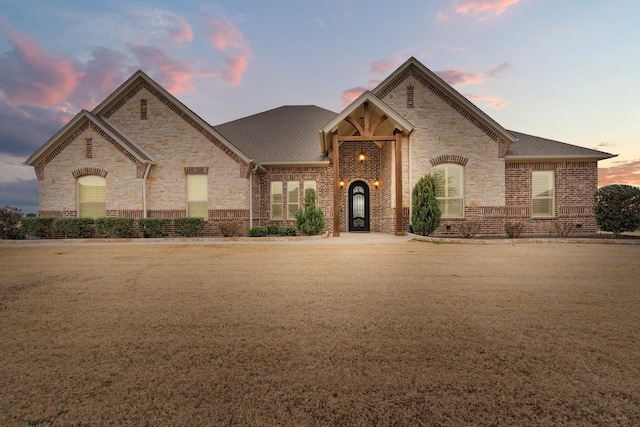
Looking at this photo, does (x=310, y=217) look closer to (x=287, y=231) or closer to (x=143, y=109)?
(x=287, y=231)

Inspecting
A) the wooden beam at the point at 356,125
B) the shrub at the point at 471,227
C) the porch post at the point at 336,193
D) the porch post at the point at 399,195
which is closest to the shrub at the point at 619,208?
the shrub at the point at 471,227

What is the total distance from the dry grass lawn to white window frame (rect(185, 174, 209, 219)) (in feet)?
27.5

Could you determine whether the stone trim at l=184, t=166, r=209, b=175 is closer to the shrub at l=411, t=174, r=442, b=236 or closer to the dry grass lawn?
the dry grass lawn

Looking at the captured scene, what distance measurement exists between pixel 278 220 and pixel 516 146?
12396mm

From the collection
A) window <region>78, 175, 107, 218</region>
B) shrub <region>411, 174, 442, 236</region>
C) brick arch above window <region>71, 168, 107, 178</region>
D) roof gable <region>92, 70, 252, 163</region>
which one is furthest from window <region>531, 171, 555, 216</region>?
window <region>78, 175, 107, 218</region>

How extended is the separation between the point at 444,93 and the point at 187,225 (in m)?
12.9

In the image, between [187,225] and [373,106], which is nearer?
[187,225]

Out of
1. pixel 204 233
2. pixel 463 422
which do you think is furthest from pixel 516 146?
pixel 463 422

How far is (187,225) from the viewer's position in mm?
13172

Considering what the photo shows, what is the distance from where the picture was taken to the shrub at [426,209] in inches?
478

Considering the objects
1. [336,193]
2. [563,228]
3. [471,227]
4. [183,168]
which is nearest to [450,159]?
[471,227]

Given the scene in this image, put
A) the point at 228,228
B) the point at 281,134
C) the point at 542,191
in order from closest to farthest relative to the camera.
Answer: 1. the point at 228,228
2. the point at 542,191
3. the point at 281,134

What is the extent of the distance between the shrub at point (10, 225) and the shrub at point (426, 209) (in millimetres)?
16363

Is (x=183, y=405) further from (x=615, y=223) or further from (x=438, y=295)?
(x=615, y=223)
